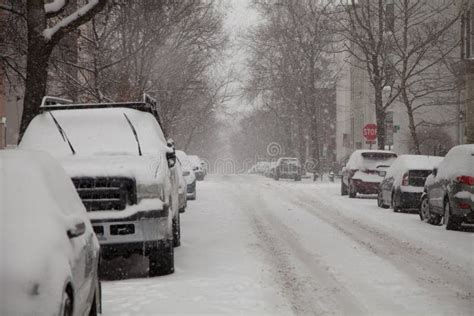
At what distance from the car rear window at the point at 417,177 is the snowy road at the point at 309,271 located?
2.80 meters

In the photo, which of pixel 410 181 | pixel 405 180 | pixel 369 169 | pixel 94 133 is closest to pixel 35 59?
pixel 94 133

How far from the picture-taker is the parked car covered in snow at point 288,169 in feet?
167

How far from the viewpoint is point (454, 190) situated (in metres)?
14.8

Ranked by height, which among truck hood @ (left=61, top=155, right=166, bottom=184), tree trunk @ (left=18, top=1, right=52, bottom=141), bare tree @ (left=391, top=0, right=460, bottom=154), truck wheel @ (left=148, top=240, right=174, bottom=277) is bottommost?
truck wheel @ (left=148, top=240, right=174, bottom=277)

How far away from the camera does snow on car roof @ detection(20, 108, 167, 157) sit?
991 cm

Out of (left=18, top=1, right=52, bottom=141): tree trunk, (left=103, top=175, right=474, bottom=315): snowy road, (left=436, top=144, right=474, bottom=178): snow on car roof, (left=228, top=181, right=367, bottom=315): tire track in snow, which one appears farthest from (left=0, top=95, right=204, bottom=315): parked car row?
(left=436, top=144, right=474, bottom=178): snow on car roof

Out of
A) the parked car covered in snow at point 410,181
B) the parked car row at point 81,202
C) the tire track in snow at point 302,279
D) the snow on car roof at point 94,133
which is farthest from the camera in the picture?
the parked car covered in snow at point 410,181

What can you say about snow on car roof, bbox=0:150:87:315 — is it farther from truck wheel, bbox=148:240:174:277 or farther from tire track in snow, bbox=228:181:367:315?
truck wheel, bbox=148:240:174:277

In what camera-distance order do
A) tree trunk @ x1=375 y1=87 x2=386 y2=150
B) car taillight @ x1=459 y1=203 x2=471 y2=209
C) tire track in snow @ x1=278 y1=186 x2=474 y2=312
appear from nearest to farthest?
1. tire track in snow @ x1=278 y1=186 x2=474 y2=312
2. car taillight @ x1=459 y1=203 x2=471 y2=209
3. tree trunk @ x1=375 y1=87 x2=386 y2=150

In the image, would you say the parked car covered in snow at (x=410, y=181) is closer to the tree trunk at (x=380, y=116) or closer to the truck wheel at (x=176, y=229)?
the truck wheel at (x=176, y=229)

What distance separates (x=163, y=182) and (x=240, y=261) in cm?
209

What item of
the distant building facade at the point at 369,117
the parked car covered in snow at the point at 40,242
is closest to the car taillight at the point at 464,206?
the parked car covered in snow at the point at 40,242

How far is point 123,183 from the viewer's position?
28.8ft

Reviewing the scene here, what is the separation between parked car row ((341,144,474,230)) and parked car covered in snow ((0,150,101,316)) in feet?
35.0
